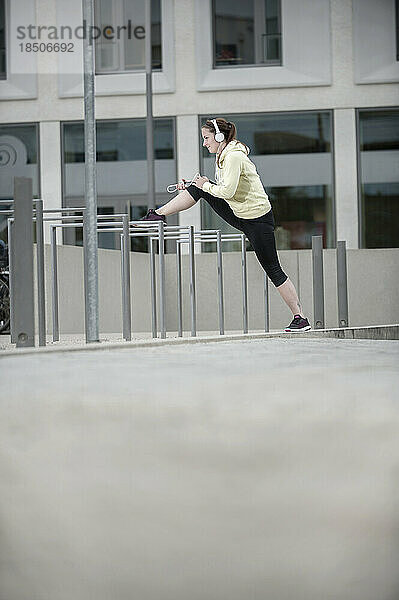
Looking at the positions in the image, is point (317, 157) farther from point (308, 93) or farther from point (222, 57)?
point (222, 57)

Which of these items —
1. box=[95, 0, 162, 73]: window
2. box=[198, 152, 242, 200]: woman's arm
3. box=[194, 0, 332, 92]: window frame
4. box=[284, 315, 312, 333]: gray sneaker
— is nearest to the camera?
box=[198, 152, 242, 200]: woman's arm

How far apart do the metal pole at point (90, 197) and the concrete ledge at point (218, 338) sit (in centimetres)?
22

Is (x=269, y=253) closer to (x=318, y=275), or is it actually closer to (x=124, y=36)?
(x=318, y=275)

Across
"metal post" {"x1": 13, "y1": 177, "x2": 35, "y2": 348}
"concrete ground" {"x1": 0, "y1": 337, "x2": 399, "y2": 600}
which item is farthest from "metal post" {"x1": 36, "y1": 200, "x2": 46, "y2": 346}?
"concrete ground" {"x1": 0, "y1": 337, "x2": 399, "y2": 600}

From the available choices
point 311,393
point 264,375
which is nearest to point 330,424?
point 311,393

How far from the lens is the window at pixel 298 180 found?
15.5 metres

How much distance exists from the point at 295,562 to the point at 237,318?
1126cm

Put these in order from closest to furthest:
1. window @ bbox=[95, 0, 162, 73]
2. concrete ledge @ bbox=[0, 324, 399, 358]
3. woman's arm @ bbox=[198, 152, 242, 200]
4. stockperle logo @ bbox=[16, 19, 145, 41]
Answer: concrete ledge @ bbox=[0, 324, 399, 358] → woman's arm @ bbox=[198, 152, 242, 200] → window @ bbox=[95, 0, 162, 73] → stockperle logo @ bbox=[16, 19, 145, 41]

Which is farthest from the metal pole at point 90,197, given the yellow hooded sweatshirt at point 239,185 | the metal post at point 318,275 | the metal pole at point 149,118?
the metal pole at point 149,118

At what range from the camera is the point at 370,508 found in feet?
2.95

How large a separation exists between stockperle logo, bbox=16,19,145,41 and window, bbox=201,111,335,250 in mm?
2719

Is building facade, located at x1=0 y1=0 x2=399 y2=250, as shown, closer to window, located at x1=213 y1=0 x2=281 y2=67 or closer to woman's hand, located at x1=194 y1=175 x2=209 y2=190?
window, located at x1=213 y1=0 x2=281 y2=67

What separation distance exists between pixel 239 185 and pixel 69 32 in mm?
10846

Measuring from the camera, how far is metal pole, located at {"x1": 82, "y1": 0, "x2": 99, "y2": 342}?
19.3 feet
